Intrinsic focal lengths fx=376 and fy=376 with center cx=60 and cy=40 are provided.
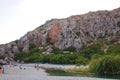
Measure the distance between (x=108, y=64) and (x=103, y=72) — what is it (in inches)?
166

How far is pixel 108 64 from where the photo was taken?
143500mm

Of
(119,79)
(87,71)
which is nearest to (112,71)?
(87,71)

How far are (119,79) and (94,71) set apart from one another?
38.5 meters

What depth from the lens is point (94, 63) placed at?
5960 inches

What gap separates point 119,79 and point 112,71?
30324 mm

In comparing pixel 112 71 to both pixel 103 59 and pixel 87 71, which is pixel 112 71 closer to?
pixel 103 59

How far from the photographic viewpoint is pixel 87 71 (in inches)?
6265

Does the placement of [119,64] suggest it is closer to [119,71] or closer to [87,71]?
[119,71]

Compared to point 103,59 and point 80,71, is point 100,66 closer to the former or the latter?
point 103,59

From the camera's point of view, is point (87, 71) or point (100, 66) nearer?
point (100, 66)

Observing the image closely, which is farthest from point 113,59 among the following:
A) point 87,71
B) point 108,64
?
point 87,71

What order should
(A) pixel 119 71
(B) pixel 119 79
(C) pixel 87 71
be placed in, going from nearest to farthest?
(B) pixel 119 79 < (A) pixel 119 71 < (C) pixel 87 71

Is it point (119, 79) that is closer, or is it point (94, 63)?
point (119, 79)

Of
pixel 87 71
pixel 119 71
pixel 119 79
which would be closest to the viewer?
pixel 119 79
